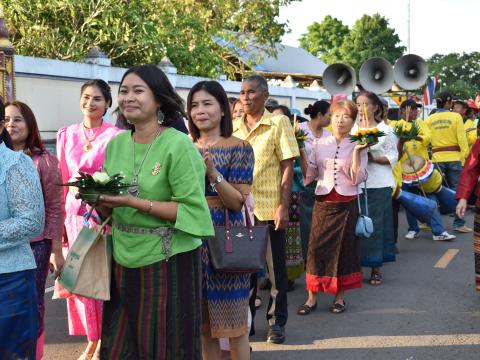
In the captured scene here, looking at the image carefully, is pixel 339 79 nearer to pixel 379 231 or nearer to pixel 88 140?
pixel 379 231

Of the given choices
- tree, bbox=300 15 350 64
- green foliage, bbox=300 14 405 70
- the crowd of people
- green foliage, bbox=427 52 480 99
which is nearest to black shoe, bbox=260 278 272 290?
the crowd of people

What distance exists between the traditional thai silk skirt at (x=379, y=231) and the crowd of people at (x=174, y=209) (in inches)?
14.4

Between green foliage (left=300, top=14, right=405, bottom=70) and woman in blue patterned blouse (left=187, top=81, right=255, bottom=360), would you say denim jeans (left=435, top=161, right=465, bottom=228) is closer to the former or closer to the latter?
woman in blue patterned blouse (left=187, top=81, right=255, bottom=360)

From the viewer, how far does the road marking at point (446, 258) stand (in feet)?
28.2

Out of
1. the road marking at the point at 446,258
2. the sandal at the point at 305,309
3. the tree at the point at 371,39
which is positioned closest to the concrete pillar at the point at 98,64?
the road marking at the point at 446,258

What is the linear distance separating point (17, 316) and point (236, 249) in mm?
1382

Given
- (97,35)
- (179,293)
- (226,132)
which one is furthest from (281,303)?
(97,35)

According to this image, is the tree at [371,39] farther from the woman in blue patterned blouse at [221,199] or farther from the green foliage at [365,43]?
the woman in blue patterned blouse at [221,199]

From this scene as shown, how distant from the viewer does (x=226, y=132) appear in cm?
441

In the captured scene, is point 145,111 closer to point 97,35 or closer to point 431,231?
point 431,231

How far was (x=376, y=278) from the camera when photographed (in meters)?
7.69

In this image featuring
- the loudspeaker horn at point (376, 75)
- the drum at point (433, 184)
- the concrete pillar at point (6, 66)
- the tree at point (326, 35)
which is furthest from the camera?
the tree at point (326, 35)

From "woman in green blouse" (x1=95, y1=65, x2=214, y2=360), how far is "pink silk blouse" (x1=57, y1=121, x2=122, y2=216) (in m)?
1.71

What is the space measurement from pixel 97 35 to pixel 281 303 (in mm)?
10063
